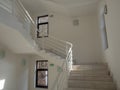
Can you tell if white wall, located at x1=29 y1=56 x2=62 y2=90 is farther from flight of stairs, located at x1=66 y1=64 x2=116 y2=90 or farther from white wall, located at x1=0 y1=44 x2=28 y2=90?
flight of stairs, located at x1=66 y1=64 x2=116 y2=90

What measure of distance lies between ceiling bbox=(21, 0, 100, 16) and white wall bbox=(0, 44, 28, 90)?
2.44 m

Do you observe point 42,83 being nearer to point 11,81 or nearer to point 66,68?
point 11,81

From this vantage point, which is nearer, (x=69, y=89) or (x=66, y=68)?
(x=69, y=89)

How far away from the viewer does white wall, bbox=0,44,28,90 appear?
4.82m

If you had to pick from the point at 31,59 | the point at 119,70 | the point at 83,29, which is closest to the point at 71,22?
the point at 83,29

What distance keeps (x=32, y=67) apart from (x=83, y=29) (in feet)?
10.5

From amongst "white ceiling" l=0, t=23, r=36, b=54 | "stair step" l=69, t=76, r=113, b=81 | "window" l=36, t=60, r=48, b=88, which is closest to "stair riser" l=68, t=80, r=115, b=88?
"stair step" l=69, t=76, r=113, b=81

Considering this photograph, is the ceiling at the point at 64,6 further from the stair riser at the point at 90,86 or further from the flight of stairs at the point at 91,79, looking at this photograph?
the stair riser at the point at 90,86

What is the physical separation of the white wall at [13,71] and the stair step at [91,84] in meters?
2.51

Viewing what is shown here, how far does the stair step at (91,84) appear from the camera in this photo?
3.68 meters

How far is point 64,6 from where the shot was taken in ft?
18.3

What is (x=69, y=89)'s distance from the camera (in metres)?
3.89

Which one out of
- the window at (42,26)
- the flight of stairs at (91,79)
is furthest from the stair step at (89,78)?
the window at (42,26)

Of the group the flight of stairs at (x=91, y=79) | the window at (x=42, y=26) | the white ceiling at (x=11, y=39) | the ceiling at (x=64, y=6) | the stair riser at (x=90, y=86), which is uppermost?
the ceiling at (x=64, y=6)
